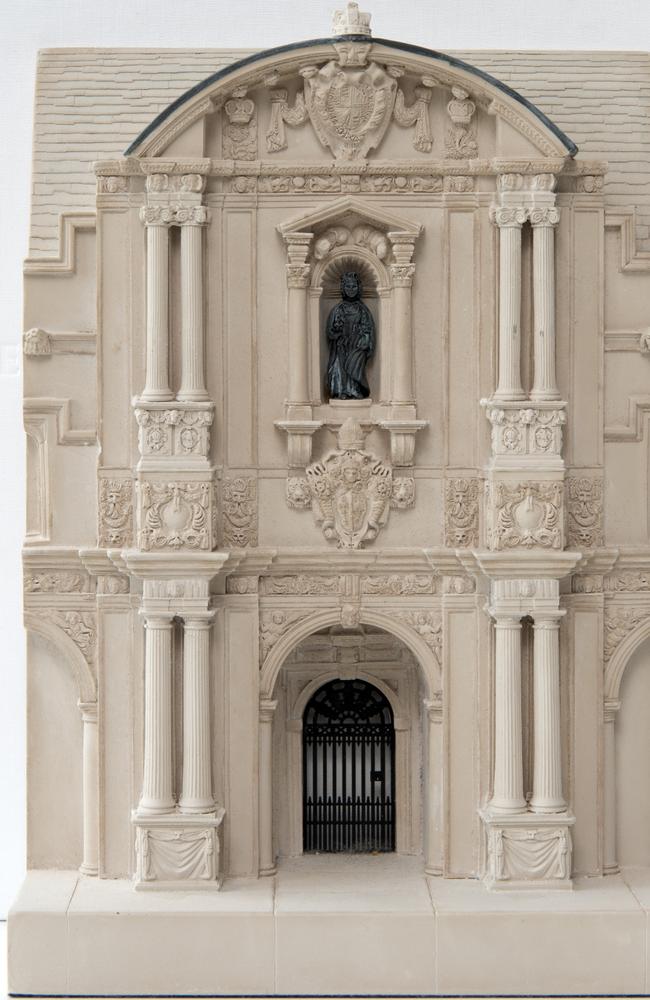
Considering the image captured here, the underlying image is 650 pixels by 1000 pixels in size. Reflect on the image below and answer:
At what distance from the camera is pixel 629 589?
16688 mm

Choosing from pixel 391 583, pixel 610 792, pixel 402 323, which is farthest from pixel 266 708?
pixel 402 323

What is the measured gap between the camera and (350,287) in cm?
1648

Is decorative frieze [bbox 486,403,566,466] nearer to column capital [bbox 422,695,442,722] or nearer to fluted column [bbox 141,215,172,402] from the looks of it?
column capital [bbox 422,695,442,722]

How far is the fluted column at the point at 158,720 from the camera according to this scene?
16.1 metres

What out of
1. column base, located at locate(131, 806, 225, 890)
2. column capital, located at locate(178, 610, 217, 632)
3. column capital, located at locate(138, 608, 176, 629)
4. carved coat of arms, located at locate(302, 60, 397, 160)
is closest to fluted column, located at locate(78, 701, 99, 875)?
column base, located at locate(131, 806, 225, 890)

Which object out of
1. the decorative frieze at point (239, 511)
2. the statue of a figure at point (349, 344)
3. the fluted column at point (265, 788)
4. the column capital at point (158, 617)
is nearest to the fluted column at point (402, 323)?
the statue of a figure at point (349, 344)

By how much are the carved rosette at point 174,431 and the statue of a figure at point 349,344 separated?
1398 millimetres

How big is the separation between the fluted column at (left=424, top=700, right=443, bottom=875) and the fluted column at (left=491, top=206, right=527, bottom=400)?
11.0 ft

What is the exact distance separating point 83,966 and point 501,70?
10283 millimetres

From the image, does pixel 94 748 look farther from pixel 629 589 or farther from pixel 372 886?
pixel 629 589

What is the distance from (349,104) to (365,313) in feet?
6.83

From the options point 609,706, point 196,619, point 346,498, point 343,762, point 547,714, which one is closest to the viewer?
point 196,619

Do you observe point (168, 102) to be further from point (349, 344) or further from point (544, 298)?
point (544, 298)

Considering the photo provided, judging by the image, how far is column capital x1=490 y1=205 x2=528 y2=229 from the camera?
16.0 metres
